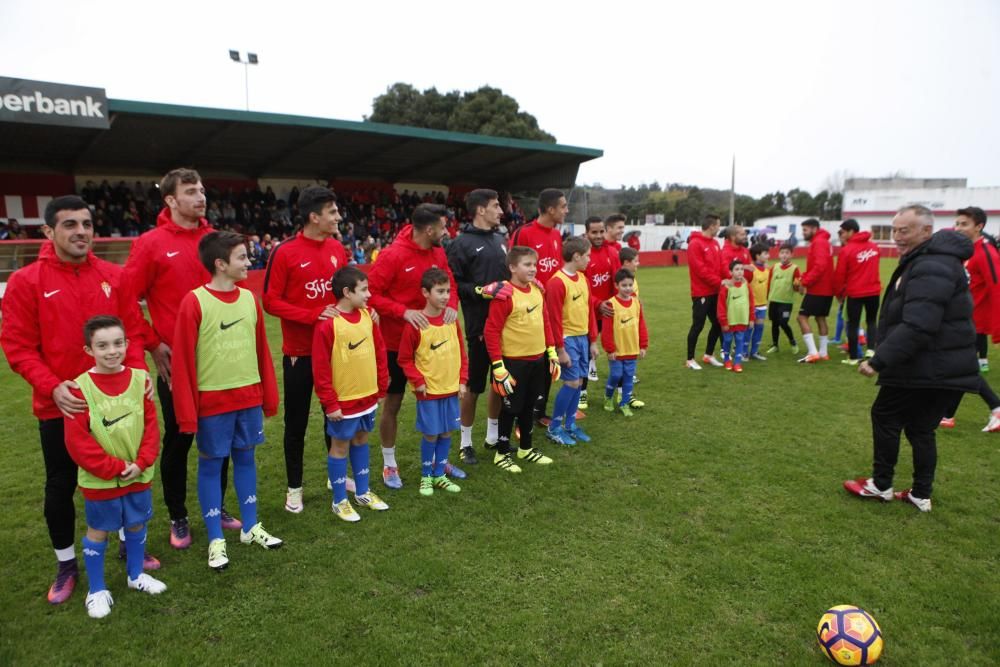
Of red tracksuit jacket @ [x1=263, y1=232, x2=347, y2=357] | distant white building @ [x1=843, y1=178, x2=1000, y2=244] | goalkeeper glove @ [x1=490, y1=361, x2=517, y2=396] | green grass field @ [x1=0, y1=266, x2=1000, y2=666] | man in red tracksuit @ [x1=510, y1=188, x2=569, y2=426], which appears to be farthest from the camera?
distant white building @ [x1=843, y1=178, x2=1000, y2=244]

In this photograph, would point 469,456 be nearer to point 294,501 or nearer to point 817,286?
point 294,501

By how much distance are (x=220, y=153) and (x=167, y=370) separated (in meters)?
21.8

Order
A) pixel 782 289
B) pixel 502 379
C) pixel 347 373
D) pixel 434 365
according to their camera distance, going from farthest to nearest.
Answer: pixel 782 289
pixel 502 379
pixel 434 365
pixel 347 373

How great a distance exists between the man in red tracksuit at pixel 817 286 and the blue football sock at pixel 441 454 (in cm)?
654

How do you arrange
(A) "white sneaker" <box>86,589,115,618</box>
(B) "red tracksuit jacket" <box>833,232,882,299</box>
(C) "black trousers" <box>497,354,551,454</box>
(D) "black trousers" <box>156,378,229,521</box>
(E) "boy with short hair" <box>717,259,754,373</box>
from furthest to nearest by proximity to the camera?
(E) "boy with short hair" <box>717,259,754,373</box>, (B) "red tracksuit jacket" <box>833,232,882,299</box>, (C) "black trousers" <box>497,354,551,454</box>, (D) "black trousers" <box>156,378,229,521</box>, (A) "white sneaker" <box>86,589,115,618</box>

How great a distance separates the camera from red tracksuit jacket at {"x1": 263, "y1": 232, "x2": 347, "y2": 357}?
13.1 ft

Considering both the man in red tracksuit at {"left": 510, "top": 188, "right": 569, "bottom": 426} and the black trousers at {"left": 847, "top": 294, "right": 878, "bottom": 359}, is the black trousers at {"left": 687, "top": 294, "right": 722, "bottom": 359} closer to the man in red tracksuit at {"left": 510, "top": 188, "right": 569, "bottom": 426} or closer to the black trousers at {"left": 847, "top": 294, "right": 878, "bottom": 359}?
the black trousers at {"left": 847, "top": 294, "right": 878, "bottom": 359}

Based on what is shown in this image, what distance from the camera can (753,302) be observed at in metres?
8.88

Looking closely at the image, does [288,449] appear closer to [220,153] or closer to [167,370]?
[167,370]

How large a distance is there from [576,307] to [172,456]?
11.7 feet

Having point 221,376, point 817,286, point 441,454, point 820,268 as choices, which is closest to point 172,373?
point 221,376

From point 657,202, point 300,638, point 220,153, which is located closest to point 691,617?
point 300,638

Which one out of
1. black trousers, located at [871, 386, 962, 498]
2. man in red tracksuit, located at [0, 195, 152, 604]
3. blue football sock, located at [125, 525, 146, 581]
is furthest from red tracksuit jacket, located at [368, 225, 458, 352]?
black trousers, located at [871, 386, 962, 498]

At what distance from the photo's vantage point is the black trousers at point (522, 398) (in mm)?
5004
